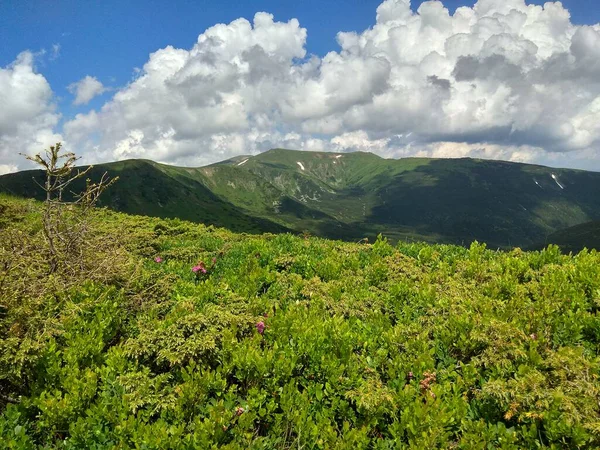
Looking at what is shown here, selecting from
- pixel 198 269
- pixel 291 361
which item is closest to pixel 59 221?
pixel 198 269

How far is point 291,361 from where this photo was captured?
609 centimetres

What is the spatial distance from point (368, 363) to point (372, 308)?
97.8 inches

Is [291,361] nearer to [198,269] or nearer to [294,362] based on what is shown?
[294,362]

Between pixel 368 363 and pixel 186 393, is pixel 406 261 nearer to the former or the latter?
pixel 368 363

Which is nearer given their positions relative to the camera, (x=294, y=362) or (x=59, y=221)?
A: (x=294, y=362)

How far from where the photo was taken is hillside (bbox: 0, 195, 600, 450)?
5.01m

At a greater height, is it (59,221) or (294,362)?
(59,221)

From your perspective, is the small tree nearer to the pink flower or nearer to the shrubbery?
the shrubbery

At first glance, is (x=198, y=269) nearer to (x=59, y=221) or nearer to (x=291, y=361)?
(x=59, y=221)

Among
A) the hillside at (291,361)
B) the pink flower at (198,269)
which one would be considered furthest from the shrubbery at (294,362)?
the pink flower at (198,269)

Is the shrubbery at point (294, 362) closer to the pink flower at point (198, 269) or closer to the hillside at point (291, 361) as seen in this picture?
the hillside at point (291, 361)

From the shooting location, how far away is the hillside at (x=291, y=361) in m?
5.01

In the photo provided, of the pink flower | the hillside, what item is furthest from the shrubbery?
the pink flower

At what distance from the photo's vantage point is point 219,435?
4844 mm
